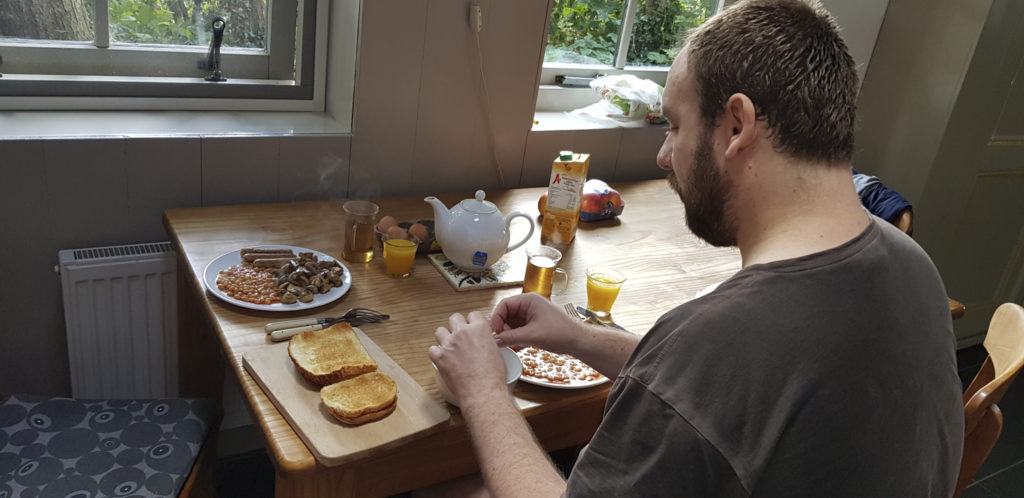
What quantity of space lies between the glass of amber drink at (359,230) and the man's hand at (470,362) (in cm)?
44

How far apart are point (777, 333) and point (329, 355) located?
0.69m

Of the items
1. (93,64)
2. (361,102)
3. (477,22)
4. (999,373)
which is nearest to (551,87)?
(477,22)

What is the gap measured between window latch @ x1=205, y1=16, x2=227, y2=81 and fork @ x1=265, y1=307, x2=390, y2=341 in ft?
2.83

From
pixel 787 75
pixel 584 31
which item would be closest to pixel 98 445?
pixel 787 75

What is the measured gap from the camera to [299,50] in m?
1.95

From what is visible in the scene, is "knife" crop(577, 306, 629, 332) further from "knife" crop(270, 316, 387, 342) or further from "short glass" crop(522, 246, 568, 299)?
"knife" crop(270, 316, 387, 342)

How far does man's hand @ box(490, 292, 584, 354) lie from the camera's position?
1.26 meters

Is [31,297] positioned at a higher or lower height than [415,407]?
lower

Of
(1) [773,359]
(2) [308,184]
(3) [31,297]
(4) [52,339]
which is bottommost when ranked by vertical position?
(4) [52,339]

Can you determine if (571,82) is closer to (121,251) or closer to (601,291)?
(601,291)

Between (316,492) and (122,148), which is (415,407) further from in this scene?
(122,148)

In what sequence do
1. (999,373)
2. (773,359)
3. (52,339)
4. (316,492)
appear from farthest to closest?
(52,339), (999,373), (316,492), (773,359)

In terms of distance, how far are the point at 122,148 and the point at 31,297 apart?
397 mm

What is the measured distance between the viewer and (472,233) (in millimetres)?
1531
